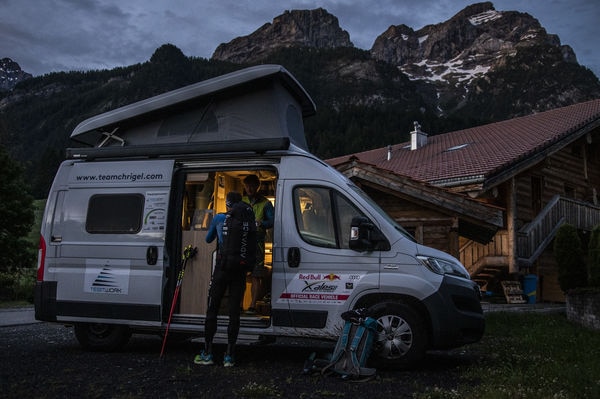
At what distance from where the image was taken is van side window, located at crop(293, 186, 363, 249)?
710 cm

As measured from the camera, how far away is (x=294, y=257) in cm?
709

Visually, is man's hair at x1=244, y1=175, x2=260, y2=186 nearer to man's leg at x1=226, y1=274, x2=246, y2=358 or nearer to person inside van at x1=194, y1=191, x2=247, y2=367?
person inside van at x1=194, y1=191, x2=247, y2=367

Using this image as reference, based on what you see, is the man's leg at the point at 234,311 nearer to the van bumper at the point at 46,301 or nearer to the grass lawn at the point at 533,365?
the grass lawn at the point at 533,365

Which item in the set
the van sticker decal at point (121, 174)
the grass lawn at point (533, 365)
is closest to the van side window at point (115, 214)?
the van sticker decal at point (121, 174)

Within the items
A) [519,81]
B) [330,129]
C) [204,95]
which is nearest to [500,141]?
[204,95]

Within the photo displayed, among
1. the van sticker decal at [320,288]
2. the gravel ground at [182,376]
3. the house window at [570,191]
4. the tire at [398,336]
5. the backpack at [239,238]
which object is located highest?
the house window at [570,191]

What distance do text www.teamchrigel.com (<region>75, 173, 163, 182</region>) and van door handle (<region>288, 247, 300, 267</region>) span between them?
6.96 ft

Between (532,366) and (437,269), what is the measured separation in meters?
1.41

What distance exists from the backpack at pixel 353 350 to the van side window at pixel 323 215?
3.40 ft

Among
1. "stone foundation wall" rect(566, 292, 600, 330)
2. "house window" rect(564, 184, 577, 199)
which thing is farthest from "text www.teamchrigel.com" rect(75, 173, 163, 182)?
"house window" rect(564, 184, 577, 199)

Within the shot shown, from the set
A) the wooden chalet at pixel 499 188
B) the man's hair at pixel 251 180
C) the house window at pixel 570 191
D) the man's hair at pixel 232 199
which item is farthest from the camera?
the house window at pixel 570 191

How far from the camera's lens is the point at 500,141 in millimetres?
23250

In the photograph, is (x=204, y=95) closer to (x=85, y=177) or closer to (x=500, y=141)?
(x=85, y=177)

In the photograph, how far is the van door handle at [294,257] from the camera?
7078 millimetres
